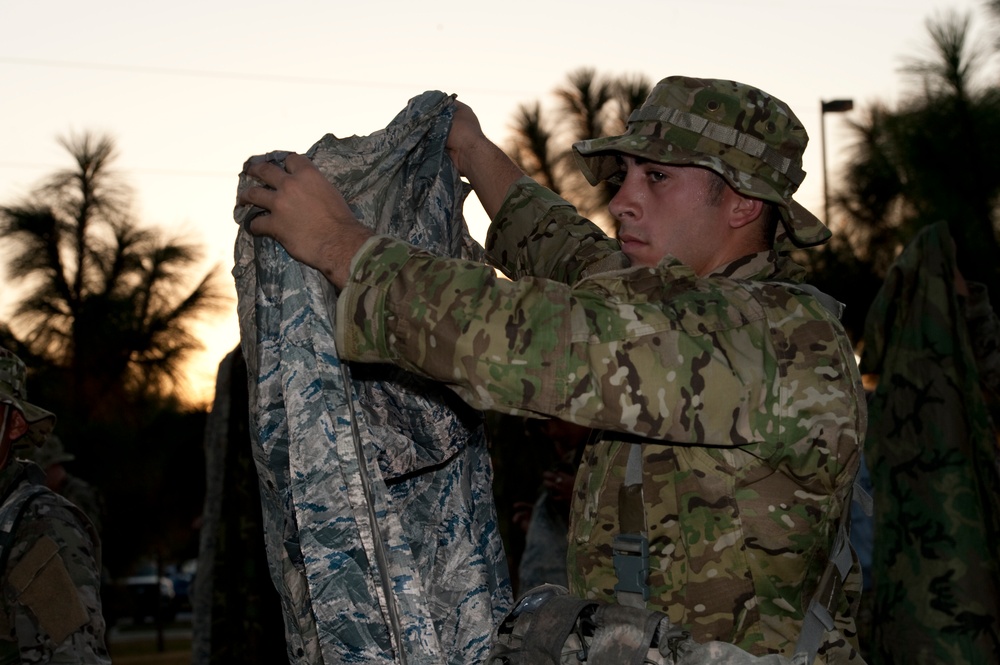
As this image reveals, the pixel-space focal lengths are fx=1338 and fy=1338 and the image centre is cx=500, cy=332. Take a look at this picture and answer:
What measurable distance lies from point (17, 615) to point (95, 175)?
1183cm

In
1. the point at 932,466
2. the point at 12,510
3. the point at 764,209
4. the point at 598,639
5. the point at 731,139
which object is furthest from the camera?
the point at 932,466

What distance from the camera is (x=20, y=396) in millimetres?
4773

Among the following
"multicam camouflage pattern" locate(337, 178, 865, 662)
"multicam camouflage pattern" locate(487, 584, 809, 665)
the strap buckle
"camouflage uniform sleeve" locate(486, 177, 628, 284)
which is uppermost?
"camouflage uniform sleeve" locate(486, 177, 628, 284)

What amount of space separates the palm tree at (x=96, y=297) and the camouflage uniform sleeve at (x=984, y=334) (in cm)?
1050

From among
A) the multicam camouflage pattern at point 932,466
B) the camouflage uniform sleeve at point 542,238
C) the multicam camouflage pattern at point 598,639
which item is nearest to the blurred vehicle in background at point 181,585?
the multicam camouflage pattern at point 932,466

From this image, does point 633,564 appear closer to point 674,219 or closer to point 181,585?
point 674,219

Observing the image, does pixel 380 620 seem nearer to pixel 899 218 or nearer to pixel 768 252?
pixel 768 252

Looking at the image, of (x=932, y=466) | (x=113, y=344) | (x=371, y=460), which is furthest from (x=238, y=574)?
(x=113, y=344)

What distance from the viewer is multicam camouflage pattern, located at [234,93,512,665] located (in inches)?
107

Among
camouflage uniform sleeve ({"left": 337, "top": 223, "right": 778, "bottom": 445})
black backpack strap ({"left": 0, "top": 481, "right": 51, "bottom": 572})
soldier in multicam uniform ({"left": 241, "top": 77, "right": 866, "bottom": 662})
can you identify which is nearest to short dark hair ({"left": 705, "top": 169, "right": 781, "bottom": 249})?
soldier in multicam uniform ({"left": 241, "top": 77, "right": 866, "bottom": 662})

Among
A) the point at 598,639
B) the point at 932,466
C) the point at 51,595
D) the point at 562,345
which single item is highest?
the point at 562,345

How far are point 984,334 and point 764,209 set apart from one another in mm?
3332

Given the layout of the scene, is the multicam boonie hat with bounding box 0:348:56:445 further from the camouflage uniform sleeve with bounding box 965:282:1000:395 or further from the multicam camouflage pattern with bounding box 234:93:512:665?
the camouflage uniform sleeve with bounding box 965:282:1000:395

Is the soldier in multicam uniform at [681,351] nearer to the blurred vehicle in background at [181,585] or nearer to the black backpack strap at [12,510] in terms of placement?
the black backpack strap at [12,510]
